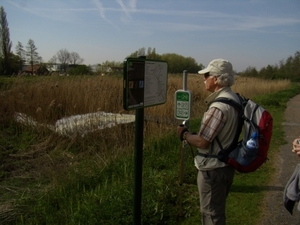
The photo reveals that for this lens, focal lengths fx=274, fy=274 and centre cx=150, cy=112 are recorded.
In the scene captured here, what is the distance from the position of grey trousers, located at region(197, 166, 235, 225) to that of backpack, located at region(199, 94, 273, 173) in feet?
0.52

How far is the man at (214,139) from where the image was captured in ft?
7.80

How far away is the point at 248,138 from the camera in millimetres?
2352

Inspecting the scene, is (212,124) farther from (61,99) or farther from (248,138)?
(61,99)

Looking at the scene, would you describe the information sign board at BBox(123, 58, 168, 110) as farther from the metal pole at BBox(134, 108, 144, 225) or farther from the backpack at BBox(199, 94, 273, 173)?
the backpack at BBox(199, 94, 273, 173)

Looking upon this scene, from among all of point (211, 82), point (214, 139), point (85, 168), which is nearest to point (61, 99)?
point (85, 168)

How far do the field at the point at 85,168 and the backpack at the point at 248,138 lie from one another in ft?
4.49

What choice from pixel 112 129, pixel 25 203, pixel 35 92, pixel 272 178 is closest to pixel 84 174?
pixel 25 203

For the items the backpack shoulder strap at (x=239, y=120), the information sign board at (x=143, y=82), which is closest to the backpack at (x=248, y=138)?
the backpack shoulder strap at (x=239, y=120)

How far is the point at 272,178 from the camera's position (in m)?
4.76

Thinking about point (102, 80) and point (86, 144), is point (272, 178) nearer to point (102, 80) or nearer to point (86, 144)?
point (86, 144)

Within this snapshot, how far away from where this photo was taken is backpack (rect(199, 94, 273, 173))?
2.34 meters

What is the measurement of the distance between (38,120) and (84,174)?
3.32m

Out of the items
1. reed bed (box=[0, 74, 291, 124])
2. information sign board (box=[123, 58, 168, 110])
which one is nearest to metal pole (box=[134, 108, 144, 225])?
information sign board (box=[123, 58, 168, 110])

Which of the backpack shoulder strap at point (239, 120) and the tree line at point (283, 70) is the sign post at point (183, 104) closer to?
the backpack shoulder strap at point (239, 120)
